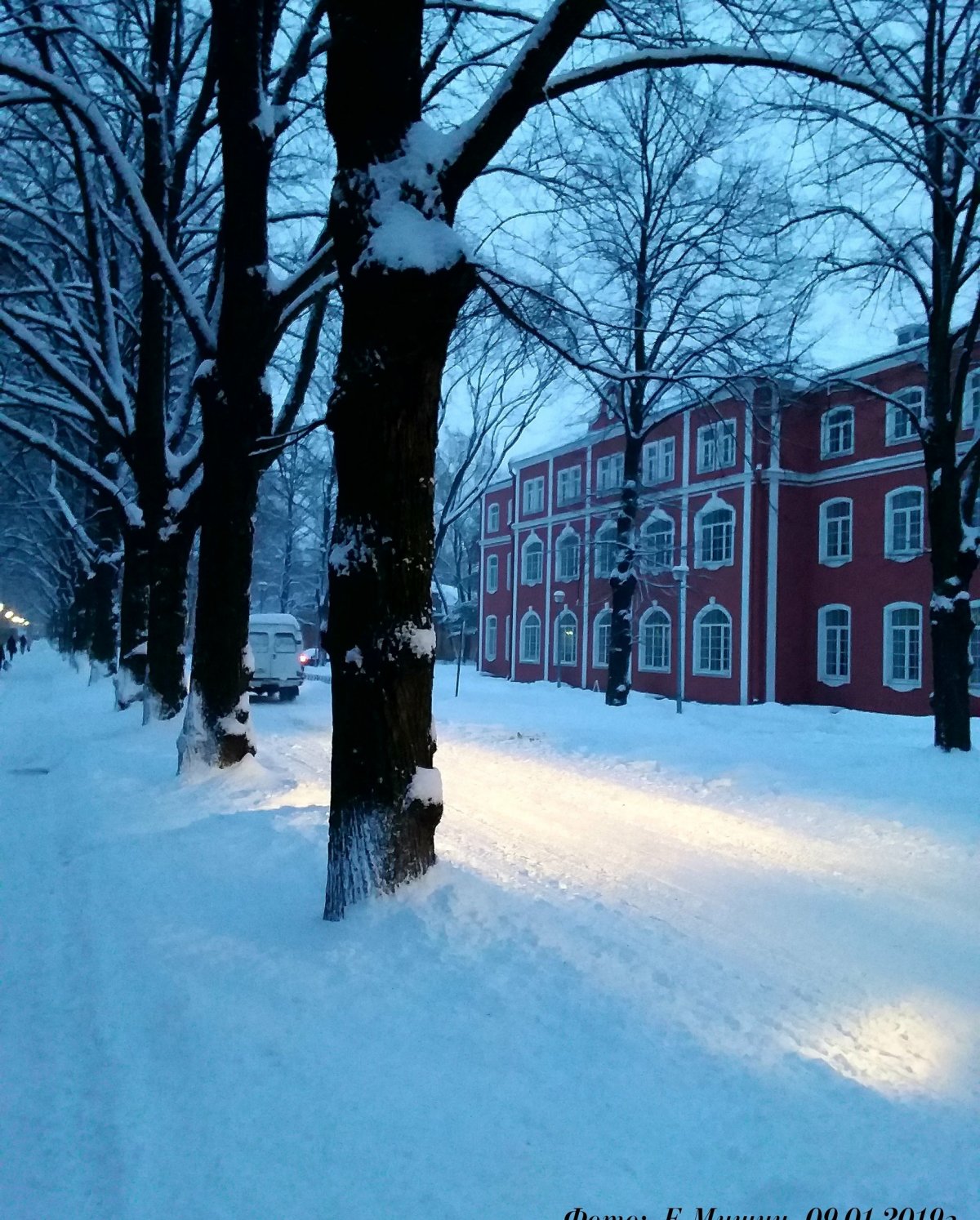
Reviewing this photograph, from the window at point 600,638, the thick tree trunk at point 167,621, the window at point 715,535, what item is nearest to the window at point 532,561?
the window at point 600,638

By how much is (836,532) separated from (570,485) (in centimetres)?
1318

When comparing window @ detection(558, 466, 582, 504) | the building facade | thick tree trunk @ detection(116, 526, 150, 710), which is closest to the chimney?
the building facade

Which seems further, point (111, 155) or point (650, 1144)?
point (111, 155)

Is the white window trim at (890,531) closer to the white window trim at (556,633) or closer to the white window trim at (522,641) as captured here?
the white window trim at (556,633)

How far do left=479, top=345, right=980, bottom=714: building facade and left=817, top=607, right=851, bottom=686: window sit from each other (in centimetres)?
6

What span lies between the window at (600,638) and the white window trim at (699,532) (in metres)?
5.69

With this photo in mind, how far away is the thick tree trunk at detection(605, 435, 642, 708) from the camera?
78.4ft

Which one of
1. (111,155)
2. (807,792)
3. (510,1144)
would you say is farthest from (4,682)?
(510,1144)

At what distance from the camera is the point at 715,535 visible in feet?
103

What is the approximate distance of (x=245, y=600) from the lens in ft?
32.5

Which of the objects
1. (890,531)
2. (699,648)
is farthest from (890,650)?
(699,648)

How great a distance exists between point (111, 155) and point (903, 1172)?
1180cm

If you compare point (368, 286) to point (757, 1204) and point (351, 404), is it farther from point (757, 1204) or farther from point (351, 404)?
point (757, 1204)

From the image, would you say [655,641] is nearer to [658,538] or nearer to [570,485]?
[658,538]
